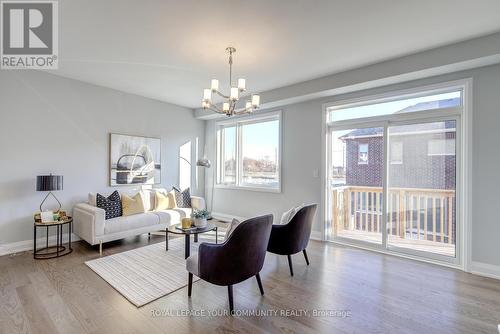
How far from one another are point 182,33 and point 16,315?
3.12 metres

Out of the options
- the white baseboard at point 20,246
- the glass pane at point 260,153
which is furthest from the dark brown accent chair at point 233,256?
the white baseboard at point 20,246

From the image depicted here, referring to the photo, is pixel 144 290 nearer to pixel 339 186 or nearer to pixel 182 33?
pixel 182 33

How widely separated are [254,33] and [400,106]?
8.25 feet

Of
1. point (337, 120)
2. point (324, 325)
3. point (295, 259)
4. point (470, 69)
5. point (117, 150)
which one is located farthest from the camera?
point (117, 150)

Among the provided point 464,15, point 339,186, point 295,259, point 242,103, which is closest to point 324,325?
point 295,259

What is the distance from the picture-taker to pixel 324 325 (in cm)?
207

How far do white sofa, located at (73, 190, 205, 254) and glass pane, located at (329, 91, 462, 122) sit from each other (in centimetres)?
355

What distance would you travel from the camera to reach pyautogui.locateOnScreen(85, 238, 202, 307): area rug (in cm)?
256

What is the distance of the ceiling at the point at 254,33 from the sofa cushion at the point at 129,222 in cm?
236

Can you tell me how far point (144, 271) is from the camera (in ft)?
9.99

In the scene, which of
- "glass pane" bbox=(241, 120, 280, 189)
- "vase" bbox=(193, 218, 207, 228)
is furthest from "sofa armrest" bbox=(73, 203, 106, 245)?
"glass pane" bbox=(241, 120, 280, 189)

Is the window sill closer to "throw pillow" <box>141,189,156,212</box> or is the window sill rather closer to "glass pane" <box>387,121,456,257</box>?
"throw pillow" <box>141,189,156,212</box>

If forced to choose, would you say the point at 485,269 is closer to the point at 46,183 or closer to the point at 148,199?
the point at 148,199

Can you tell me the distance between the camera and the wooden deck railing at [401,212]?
3.40m
